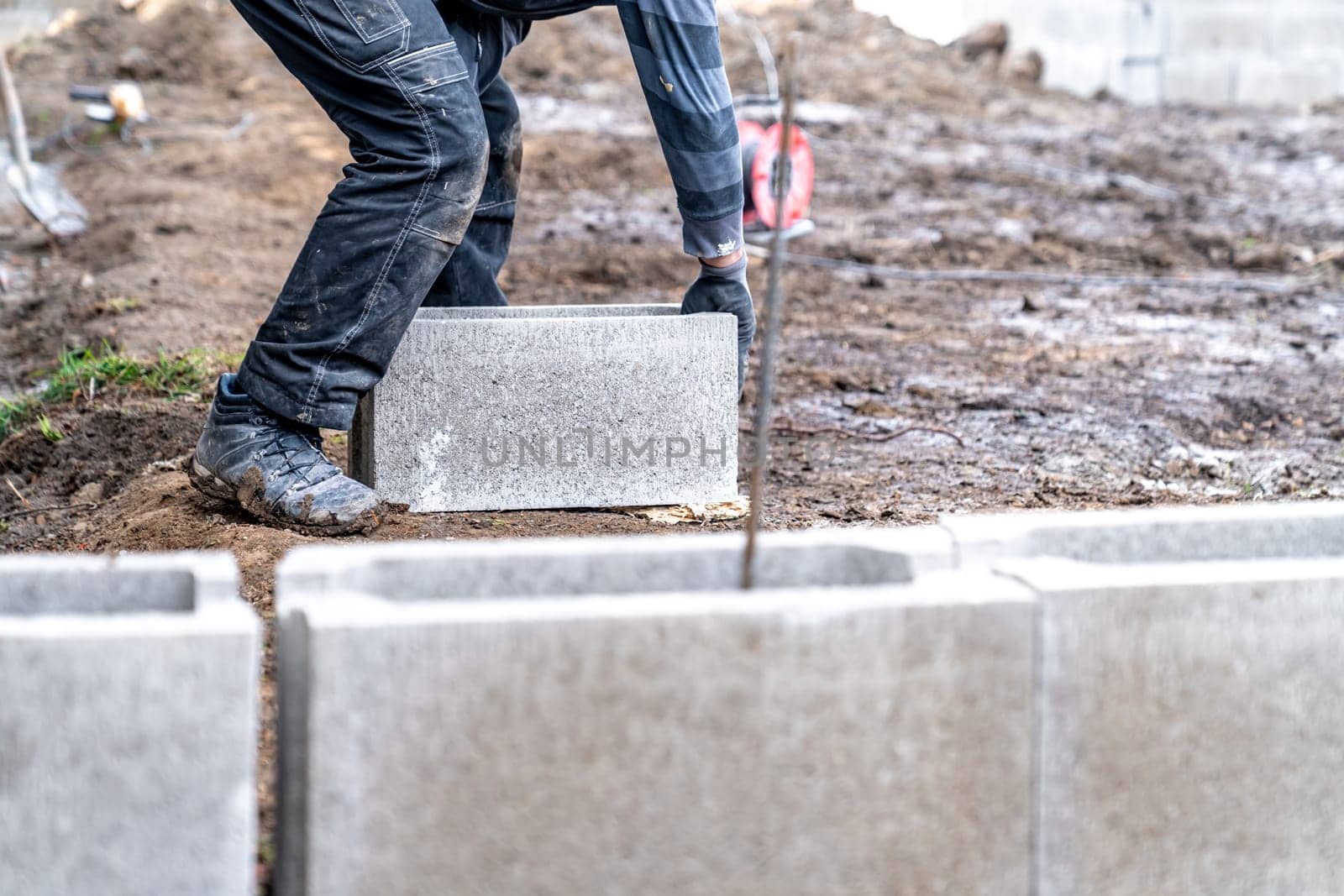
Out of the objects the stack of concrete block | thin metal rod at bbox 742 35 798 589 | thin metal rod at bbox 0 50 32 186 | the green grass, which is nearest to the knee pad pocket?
thin metal rod at bbox 742 35 798 589

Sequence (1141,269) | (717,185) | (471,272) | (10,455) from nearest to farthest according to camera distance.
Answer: (717,185) < (471,272) < (10,455) < (1141,269)

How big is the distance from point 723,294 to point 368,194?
83 cm

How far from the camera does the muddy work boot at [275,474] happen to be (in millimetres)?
2781

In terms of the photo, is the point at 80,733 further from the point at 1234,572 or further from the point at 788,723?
the point at 1234,572

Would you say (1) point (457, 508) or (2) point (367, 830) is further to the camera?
(1) point (457, 508)

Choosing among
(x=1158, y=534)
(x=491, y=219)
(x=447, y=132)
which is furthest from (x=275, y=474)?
(x=1158, y=534)

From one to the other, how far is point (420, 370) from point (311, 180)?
18.2 ft

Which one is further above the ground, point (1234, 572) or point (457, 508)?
point (1234, 572)

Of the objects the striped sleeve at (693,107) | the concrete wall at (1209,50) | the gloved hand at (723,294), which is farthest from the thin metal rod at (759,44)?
the striped sleeve at (693,107)

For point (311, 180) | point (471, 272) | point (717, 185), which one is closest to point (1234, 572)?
point (717, 185)

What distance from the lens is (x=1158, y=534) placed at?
1641 mm

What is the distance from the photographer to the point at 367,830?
1347mm

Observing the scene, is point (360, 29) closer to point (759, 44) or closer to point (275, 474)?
point (275, 474)

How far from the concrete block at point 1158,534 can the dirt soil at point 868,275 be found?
52.3 inches
